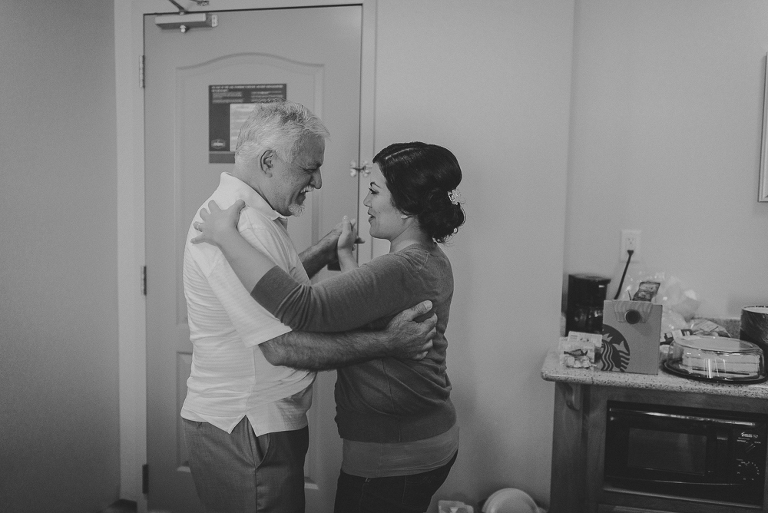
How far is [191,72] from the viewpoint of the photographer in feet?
8.02

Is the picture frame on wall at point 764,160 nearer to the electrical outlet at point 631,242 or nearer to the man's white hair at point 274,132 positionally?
the electrical outlet at point 631,242

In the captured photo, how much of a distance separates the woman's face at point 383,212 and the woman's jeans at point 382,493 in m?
0.58

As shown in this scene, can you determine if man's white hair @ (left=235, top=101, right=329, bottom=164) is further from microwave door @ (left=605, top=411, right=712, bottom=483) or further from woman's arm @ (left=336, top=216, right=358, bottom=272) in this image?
microwave door @ (left=605, top=411, right=712, bottom=483)

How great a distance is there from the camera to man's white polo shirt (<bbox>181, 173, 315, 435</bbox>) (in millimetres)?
1299

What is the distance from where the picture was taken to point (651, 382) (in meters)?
1.83

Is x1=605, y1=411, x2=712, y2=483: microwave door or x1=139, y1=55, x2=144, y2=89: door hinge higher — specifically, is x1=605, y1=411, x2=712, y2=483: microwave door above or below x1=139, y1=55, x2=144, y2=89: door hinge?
below

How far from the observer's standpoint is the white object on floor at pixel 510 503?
7.14 feet

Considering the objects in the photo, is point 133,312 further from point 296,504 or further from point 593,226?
point 593,226

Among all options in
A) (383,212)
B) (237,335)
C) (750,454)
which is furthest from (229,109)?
(750,454)

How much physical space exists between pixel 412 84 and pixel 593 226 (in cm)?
90

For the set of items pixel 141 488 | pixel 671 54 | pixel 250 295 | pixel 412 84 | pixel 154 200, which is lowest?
pixel 141 488

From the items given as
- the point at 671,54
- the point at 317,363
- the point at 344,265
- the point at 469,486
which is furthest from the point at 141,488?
the point at 671,54

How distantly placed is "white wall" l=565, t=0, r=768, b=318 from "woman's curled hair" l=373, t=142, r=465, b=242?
112cm

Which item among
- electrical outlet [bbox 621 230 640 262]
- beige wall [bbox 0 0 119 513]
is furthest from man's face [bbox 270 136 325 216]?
electrical outlet [bbox 621 230 640 262]
